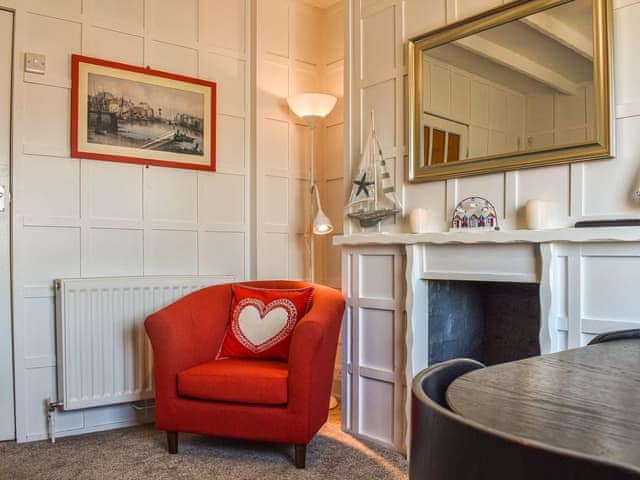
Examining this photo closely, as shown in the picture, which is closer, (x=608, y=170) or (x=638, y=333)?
(x=638, y=333)

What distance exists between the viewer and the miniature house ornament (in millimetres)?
2275

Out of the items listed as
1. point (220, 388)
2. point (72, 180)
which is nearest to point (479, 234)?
point (220, 388)

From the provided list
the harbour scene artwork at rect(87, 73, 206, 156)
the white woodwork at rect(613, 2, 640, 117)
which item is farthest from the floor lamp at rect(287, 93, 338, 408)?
the white woodwork at rect(613, 2, 640, 117)

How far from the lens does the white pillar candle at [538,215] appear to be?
2.06 meters

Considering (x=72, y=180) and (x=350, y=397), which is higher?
(x=72, y=180)

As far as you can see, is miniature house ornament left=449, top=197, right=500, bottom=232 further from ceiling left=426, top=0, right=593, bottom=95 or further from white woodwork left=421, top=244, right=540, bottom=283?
ceiling left=426, top=0, right=593, bottom=95

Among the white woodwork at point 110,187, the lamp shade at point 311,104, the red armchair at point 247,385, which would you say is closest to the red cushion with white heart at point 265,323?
the red armchair at point 247,385

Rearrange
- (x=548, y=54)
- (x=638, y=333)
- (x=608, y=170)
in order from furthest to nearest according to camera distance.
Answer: (x=548, y=54), (x=608, y=170), (x=638, y=333)

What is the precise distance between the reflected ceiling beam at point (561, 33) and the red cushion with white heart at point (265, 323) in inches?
64.2

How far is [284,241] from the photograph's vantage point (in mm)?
3529

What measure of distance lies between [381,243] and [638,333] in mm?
1541

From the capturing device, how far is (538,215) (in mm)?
2066

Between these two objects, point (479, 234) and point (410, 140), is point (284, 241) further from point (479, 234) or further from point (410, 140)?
point (479, 234)

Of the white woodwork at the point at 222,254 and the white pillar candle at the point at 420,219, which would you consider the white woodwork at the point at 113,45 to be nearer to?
the white woodwork at the point at 222,254
